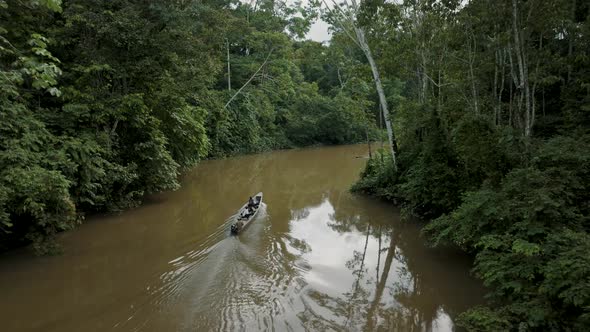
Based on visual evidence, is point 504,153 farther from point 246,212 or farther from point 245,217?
point 246,212

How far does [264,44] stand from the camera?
2822 cm

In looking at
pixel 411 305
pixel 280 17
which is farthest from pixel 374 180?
pixel 280 17

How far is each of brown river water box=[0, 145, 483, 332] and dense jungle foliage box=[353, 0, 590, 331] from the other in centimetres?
90

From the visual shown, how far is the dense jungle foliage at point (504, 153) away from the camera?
495 centimetres

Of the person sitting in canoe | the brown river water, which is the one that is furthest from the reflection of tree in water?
the person sitting in canoe

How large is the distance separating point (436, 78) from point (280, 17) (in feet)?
59.3

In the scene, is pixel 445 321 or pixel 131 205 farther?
pixel 131 205

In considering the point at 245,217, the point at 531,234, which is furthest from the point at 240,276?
the point at 531,234

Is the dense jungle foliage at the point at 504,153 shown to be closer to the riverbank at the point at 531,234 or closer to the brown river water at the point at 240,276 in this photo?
the riverbank at the point at 531,234

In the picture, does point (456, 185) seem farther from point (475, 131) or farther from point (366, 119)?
point (366, 119)

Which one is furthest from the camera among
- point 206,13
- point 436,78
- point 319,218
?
point 436,78

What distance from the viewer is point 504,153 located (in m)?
7.82

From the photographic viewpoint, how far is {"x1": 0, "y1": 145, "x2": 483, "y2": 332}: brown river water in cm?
611

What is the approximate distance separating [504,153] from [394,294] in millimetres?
3639
